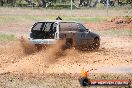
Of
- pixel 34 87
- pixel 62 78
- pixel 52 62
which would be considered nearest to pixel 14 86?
pixel 34 87

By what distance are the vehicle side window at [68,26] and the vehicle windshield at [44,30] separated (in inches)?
13.9

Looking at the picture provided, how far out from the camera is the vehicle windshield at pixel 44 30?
1758 centimetres

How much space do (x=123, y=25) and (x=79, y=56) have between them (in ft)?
66.0

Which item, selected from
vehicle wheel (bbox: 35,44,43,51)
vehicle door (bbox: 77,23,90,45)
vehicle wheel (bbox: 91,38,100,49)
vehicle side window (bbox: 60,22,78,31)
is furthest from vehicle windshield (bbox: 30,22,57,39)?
vehicle wheel (bbox: 91,38,100,49)

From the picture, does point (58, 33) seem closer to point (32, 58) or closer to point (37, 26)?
point (37, 26)

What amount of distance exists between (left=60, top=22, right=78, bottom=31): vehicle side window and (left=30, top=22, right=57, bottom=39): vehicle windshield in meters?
0.35

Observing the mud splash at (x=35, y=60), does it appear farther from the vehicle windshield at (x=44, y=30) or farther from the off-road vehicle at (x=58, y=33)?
the vehicle windshield at (x=44, y=30)

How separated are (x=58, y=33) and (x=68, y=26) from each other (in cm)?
100

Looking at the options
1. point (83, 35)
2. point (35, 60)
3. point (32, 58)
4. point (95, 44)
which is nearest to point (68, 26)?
point (83, 35)

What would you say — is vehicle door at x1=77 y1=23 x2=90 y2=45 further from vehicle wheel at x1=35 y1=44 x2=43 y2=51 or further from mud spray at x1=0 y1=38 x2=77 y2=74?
vehicle wheel at x1=35 y1=44 x2=43 y2=51

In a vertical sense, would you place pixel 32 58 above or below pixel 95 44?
above

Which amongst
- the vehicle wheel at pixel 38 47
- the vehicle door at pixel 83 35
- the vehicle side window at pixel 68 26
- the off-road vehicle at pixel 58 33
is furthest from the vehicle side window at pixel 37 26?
the vehicle door at pixel 83 35

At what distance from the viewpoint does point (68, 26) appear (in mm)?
18062

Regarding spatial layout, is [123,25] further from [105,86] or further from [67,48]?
[105,86]
